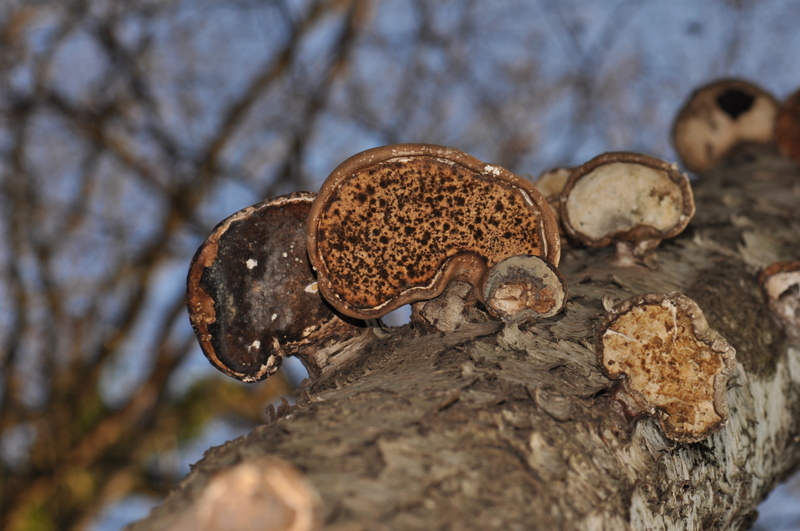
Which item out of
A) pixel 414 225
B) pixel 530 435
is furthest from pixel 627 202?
pixel 530 435

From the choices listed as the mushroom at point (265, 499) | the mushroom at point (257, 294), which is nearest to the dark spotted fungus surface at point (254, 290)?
the mushroom at point (257, 294)

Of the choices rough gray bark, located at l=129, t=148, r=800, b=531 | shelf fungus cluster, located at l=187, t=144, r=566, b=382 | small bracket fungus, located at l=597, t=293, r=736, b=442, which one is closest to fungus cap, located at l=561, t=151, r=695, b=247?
rough gray bark, located at l=129, t=148, r=800, b=531

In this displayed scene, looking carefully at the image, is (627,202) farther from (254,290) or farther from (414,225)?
(254,290)

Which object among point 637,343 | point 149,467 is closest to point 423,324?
point 637,343

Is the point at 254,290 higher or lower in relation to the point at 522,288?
higher

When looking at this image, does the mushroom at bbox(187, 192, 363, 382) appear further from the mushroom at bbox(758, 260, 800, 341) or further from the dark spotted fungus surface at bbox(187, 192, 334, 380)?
the mushroom at bbox(758, 260, 800, 341)

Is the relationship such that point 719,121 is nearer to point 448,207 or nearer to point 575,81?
point 448,207
